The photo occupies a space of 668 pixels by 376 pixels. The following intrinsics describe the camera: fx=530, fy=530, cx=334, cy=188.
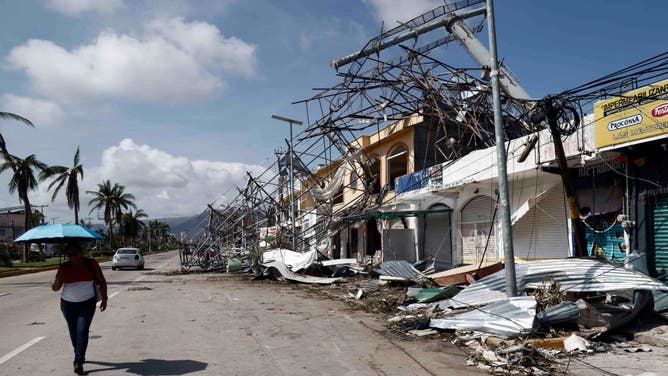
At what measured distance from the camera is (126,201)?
68.5 metres

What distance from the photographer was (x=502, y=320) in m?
8.46

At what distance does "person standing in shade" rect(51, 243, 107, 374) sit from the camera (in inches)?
255

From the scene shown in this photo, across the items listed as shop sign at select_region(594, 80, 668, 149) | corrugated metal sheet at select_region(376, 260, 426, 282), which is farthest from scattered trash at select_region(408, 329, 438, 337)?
corrugated metal sheet at select_region(376, 260, 426, 282)

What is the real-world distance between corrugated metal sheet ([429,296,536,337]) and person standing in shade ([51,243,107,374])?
18.0ft

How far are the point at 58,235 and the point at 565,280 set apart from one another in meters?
8.50

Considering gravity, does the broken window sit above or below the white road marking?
above

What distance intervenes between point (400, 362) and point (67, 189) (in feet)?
159

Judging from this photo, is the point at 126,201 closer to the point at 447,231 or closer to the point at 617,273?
the point at 447,231

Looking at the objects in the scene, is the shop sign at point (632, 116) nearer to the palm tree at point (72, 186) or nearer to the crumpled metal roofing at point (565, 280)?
the crumpled metal roofing at point (565, 280)

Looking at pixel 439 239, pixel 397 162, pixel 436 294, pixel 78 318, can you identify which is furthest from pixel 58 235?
pixel 397 162

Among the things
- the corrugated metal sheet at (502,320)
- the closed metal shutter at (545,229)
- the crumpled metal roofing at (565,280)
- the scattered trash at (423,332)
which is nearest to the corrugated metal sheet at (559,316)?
the corrugated metal sheet at (502,320)

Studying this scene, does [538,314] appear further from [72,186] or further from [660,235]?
[72,186]

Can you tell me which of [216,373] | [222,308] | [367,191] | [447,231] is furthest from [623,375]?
[367,191]

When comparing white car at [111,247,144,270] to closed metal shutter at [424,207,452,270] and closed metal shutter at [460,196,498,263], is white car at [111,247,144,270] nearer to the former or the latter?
closed metal shutter at [424,207,452,270]
